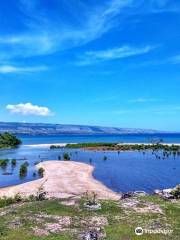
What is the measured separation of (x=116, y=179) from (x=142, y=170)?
43.5ft

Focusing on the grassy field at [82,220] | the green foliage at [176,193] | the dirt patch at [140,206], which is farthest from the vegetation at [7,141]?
the grassy field at [82,220]

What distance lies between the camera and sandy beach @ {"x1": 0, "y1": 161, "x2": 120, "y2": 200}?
4819 cm

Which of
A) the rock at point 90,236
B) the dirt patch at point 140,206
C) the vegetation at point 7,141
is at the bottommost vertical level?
the rock at point 90,236

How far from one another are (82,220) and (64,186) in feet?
81.1

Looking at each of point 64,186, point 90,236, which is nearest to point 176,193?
point 90,236

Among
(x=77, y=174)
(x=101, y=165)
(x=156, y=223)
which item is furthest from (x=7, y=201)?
(x=101, y=165)

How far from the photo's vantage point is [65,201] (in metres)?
36.2

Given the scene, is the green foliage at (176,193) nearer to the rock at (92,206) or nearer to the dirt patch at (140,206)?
the dirt patch at (140,206)

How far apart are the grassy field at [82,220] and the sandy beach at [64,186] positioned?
32.2 feet

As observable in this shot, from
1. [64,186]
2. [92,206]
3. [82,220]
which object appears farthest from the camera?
[64,186]

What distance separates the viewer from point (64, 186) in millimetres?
54531

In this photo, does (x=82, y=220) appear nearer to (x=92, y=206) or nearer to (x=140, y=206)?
(x=92, y=206)

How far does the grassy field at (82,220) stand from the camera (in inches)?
1058

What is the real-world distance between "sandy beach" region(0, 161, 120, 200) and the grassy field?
32.2 ft
